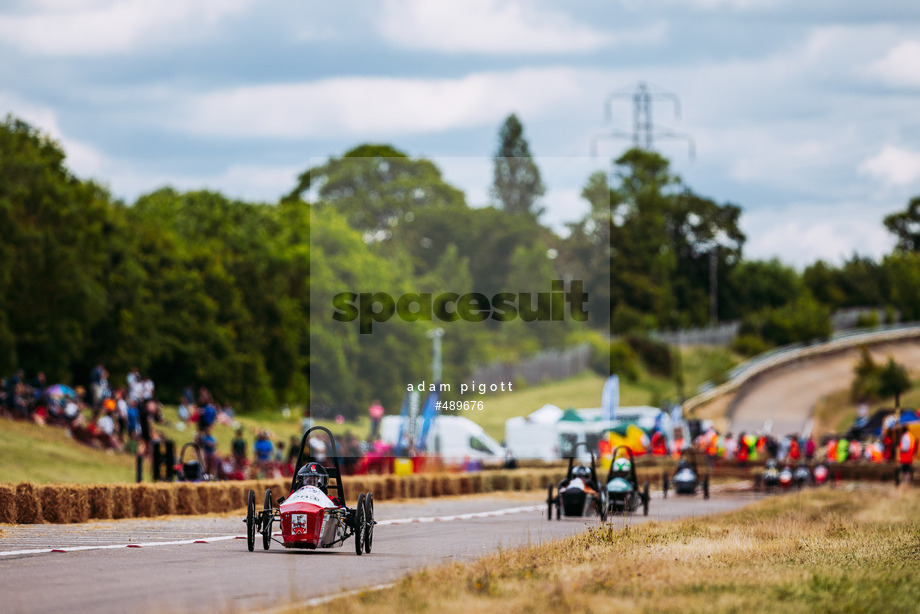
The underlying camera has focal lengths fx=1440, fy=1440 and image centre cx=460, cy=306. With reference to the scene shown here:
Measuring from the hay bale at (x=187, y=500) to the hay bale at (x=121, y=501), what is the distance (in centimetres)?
153

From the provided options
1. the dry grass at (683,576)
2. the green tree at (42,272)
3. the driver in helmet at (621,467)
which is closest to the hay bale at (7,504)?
the dry grass at (683,576)

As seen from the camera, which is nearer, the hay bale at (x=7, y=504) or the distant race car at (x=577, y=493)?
the hay bale at (x=7, y=504)

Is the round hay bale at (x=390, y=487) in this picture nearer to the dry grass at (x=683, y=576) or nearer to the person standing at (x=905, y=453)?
the dry grass at (x=683, y=576)

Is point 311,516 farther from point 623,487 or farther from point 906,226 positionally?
point 906,226

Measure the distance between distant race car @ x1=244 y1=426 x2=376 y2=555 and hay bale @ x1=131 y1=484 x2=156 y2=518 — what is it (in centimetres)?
851

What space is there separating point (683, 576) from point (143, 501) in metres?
14.9

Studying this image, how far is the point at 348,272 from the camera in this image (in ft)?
301

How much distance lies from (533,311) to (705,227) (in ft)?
178

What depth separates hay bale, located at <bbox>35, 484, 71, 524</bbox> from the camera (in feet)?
77.1

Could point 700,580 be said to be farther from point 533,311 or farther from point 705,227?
point 705,227

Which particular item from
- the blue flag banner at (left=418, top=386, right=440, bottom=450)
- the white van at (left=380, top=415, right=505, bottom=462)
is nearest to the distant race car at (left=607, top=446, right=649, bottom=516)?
the blue flag banner at (left=418, top=386, right=440, bottom=450)

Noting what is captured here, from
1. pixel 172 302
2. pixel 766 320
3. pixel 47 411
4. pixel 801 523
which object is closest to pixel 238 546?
pixel 801 523

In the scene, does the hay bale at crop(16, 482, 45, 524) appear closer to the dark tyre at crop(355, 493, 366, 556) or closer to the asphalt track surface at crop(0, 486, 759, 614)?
the asphalt track surface at crop(0, 486, 759, 614)

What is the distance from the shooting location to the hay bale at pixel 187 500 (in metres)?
27.3
